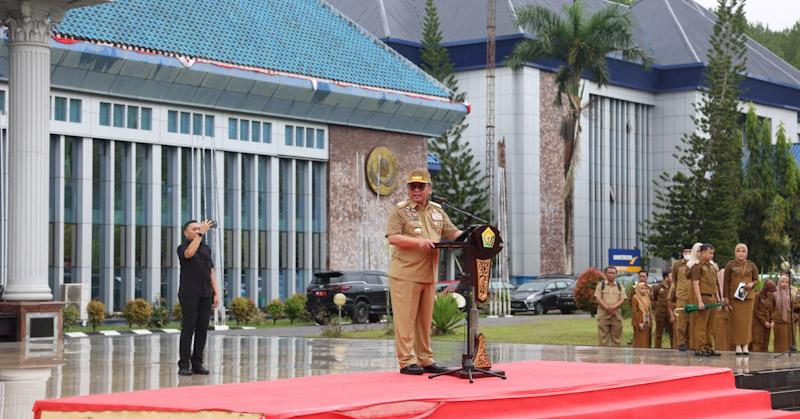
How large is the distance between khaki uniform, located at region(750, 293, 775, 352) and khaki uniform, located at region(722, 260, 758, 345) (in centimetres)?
222

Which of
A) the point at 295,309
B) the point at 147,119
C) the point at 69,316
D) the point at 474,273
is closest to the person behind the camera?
the point at 474,273

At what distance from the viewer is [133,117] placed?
42.5 meters

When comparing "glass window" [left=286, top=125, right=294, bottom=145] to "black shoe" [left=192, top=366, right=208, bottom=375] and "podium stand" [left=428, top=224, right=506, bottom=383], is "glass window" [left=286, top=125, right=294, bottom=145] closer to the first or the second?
"black shoe" [left=192, top=366, right=208, bottom=375]

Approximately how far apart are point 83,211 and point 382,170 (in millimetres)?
13427

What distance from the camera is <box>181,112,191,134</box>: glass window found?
44.1 m

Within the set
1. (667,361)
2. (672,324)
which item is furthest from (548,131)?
(667,361)

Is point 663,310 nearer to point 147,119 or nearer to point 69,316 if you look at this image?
point 69,316

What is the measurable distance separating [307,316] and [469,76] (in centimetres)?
2951

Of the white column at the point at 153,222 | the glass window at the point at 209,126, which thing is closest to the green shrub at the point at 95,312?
the white column at the point at 153,222

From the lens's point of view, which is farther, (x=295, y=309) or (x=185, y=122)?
(x=185, y=122)

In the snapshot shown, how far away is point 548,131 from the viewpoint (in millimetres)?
67875

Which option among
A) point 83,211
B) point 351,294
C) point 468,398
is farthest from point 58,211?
point 468,398

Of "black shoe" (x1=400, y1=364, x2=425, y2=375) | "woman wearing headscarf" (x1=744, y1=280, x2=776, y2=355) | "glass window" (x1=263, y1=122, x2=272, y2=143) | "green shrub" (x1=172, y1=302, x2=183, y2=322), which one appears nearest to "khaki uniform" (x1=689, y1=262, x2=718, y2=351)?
"woman wearing headscarf" (x1=744, y1=280, x2=776, y2=355)

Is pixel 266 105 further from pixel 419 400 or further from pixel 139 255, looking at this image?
pixel 419 400
